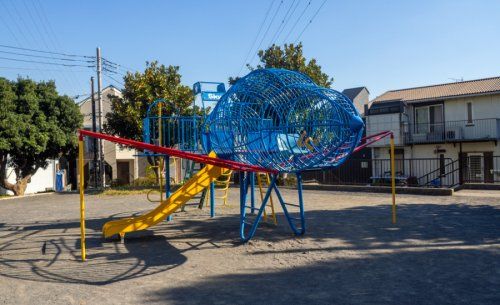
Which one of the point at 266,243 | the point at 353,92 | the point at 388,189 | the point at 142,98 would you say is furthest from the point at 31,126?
the point at 353,92

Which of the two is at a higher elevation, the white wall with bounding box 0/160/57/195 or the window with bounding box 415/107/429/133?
the window with bounding box 415/107/429/133

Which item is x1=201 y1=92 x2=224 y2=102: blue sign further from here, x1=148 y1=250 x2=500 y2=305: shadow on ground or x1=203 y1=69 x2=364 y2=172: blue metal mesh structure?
x1=148 y1=250 x2=500 y2=305: shadow on ground

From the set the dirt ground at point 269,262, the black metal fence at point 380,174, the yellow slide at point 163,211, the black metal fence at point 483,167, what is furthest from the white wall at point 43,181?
the black metal fence at point 483,167

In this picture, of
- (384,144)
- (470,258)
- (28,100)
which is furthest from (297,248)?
(384,144)

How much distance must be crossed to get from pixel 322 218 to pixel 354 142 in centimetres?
446

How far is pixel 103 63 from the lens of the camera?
94.3 ft

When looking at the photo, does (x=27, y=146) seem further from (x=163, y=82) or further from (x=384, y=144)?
(x=384, y=144)

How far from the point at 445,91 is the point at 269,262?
87.6ft

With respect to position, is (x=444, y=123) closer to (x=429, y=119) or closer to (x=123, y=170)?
(x=429, y=119)

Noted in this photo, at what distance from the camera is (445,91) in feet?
97.0

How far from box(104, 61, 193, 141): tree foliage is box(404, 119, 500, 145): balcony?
15385 mm

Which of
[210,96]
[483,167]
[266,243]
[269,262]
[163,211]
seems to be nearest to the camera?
[269,262]

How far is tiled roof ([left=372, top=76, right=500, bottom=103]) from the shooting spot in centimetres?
2753

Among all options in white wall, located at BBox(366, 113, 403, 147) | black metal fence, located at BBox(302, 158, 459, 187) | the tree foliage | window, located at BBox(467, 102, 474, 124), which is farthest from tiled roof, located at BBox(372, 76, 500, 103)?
the tree foliage
